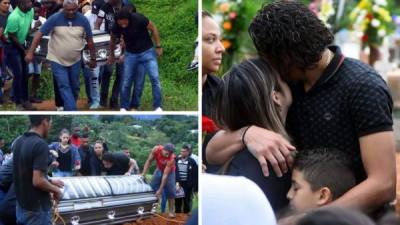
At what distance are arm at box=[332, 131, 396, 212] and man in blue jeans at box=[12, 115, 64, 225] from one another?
2.81ft

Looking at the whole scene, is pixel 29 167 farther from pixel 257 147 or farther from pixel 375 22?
pixel 375 22

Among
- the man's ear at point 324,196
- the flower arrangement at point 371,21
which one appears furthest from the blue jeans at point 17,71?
the flower arrangement at point 371,21

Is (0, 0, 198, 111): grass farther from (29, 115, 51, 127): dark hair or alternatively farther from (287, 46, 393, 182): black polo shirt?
(287, 46, 393, 182): black polo shirt

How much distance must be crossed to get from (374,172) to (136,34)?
32.4 inches

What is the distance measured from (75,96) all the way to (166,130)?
293mm

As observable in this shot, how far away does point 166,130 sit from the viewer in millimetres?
2482

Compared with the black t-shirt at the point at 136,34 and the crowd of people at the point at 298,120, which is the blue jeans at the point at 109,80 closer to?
the black t-shirt at the point at 136,34

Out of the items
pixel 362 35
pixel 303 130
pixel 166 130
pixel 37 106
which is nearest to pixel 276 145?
pixel 303 130

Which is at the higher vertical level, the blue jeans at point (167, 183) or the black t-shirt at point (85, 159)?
the black t-shirt at point (85, 159)

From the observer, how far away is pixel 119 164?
249cm

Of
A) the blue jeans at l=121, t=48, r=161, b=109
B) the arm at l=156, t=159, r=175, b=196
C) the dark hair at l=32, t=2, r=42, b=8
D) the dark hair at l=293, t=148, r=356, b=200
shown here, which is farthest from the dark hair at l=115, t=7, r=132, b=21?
the dark hair at l=293, t=148, r=356, b=200

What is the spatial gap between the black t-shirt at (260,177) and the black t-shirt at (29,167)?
21.6 inches

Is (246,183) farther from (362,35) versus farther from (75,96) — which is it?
(362,35)

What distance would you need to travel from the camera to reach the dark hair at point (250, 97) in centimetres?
252
